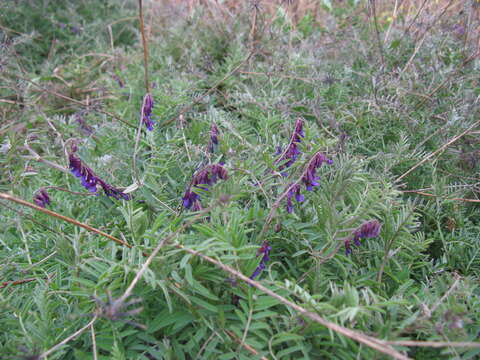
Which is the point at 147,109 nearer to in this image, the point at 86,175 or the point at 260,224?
the point at 86,175

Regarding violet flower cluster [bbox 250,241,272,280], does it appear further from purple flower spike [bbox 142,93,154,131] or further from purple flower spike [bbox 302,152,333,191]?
purple flower spike [bbox 142,93,154,131]

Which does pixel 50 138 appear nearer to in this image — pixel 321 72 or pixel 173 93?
pixel 173 93

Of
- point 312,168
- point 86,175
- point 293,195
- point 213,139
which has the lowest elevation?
point 86,175

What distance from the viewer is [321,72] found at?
2.85m

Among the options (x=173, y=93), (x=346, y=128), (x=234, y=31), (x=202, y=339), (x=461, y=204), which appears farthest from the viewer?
(x=234, y=31)

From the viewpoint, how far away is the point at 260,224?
163cm

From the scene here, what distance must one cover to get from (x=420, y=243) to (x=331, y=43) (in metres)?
2.18

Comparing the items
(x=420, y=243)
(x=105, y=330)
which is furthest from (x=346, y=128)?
(x=105, y=330)

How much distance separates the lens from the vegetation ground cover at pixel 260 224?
4.13 feet

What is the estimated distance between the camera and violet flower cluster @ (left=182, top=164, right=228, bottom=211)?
1369mm

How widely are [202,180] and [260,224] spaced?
1.10 feet

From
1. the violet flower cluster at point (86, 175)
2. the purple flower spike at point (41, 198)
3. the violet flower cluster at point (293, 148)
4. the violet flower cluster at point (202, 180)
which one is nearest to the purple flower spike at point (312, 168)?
the violet flower cluster at point (293, 148)

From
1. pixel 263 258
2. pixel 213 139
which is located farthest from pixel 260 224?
pixel 213 139

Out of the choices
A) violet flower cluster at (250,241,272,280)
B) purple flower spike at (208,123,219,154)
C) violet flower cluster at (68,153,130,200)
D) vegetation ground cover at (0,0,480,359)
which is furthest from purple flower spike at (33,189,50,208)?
violet flower cluster at (250,241,272,280)
